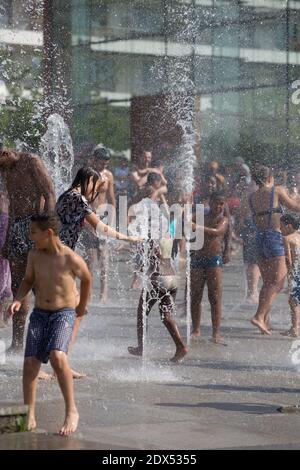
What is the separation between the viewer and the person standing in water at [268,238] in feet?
41.7

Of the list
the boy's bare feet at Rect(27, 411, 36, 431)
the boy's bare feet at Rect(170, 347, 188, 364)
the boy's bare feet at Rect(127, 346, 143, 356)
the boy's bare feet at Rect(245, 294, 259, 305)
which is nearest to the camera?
the boy's bare feet at Rect(27, 411, 36, 431)

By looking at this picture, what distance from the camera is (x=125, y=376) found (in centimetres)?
929

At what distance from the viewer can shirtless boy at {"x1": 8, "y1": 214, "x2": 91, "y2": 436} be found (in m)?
6.98

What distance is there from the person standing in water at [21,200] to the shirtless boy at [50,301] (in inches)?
98.2

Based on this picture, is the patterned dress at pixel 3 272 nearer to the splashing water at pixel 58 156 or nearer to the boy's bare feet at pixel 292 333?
the splashing water at pixel 58 156

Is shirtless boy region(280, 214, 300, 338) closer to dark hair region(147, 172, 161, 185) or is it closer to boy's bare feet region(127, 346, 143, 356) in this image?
dark hair region(147, 172, 161, 185)

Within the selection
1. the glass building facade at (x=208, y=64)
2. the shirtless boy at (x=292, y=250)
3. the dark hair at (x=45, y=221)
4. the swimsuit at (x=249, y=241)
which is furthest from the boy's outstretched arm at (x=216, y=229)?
the glass building facade at (x=208, y=64)

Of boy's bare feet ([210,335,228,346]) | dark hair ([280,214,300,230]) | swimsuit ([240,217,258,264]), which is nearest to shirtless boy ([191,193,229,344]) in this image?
boy's bare feet ([210,335,228,346])

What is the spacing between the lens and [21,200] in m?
9.83

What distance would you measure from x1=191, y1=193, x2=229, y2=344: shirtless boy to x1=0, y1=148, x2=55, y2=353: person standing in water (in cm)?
237

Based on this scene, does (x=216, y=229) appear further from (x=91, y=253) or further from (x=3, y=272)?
(x=91, y=253)

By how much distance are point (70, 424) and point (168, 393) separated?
5.99ft

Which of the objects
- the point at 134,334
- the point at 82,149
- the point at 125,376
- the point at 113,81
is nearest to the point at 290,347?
the point at 134,334

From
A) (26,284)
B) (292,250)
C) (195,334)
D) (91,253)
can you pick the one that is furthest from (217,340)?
(26,284)
